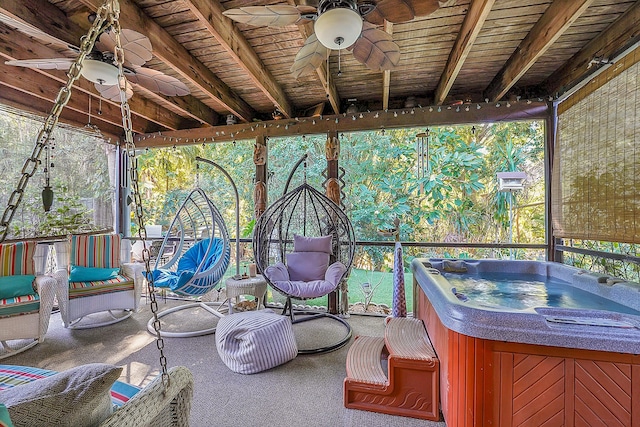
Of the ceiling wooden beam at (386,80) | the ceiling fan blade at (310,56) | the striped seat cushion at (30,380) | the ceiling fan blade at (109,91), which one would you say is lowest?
the striped seat cushion at (30,380)

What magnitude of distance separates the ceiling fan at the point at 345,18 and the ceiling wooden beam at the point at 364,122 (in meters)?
1.70

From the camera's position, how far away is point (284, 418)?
6.01 feet

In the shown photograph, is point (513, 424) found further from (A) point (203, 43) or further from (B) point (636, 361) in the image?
(A) point (203, 43)

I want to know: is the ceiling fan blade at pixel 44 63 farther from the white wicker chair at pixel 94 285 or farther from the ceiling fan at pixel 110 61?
the white wicker chair at pixel 94 285

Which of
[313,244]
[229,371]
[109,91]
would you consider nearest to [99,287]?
[229,371]

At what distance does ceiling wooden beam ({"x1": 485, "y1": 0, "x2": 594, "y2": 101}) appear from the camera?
1.97m

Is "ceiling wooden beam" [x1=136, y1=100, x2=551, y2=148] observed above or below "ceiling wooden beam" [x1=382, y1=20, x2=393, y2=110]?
below

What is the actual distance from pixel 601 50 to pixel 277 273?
142 inches

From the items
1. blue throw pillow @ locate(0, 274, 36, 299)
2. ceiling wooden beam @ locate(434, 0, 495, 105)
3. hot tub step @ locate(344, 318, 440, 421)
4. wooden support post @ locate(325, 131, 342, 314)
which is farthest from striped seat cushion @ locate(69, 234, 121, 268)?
ceiling wooden beam @ locate(434, 0, 495, 105)

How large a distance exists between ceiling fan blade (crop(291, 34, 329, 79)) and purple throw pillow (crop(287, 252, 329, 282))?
2102 mm

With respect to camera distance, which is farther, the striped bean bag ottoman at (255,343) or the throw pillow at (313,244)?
the throw pillow at (313,244)

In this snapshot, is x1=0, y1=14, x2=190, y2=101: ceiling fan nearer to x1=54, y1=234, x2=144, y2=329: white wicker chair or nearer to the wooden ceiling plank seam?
the wooden ceiling plank seam

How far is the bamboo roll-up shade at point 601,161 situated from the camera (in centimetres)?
208

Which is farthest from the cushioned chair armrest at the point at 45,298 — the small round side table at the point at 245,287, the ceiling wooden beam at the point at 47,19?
the ceiling wooden beam at the point at 47,19
